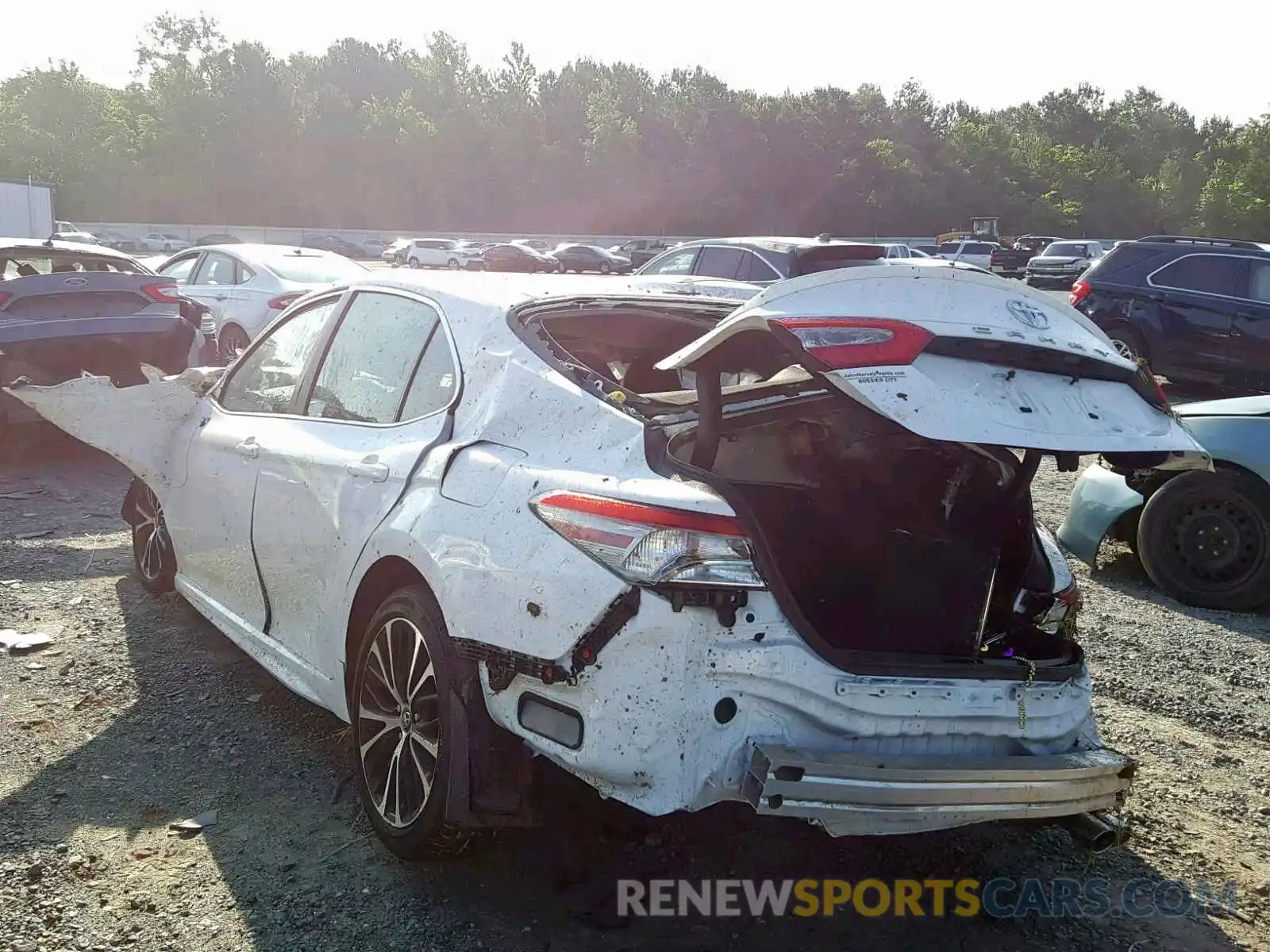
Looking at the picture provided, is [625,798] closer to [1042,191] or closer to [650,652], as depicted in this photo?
[650,652]

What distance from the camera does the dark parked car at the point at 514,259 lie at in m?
39.4

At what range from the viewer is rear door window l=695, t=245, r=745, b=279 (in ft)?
40.3

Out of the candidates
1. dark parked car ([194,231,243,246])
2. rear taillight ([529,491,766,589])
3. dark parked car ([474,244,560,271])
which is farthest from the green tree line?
rear taillight ([529,491,766,589])

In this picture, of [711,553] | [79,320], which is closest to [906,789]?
[711,553]

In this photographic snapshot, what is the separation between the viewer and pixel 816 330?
8.51 ft

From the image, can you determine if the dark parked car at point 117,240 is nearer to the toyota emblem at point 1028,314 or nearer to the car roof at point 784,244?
the car roof at point 784,244

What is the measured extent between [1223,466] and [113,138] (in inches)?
3236

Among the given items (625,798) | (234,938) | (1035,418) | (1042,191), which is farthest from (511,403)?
(1042,191)

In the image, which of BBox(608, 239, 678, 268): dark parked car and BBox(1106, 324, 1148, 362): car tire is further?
BBox(608, 239, 678, 268): dark parked car

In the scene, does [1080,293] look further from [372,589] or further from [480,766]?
[480,766]

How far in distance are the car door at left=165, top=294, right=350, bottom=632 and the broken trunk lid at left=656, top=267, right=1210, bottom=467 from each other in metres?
2.02

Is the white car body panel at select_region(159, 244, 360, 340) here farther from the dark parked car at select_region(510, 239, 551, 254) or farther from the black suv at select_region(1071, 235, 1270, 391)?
the dark parked car at select_region(510, 239, 551, 254)

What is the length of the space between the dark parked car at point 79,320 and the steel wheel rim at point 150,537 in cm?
298

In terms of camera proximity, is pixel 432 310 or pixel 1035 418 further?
pixel 432 310
